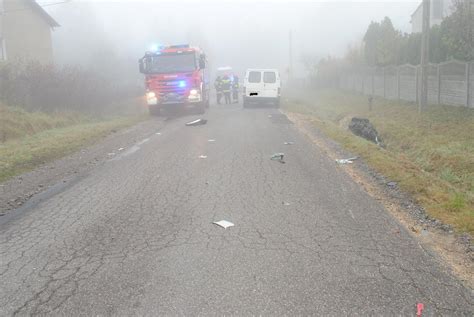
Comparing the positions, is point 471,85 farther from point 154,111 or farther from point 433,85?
point 154,111

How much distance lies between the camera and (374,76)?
104 feet

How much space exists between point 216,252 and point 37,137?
11.5m

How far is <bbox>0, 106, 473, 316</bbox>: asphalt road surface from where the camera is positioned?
3846 millimetres

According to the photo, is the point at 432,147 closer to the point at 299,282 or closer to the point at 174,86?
the point at 299,282

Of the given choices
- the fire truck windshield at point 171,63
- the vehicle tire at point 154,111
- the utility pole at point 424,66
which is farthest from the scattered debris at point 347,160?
the vehicle tire at point 154,111

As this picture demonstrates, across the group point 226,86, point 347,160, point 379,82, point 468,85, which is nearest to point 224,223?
point 347,160

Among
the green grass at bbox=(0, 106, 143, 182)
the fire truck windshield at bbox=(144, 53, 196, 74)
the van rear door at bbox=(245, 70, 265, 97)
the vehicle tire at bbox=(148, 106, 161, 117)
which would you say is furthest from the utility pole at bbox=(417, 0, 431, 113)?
the green grass at bbox=(0, 106, 143, 182)

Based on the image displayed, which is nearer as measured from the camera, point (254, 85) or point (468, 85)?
point (468, 85)

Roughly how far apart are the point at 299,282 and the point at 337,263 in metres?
0.58

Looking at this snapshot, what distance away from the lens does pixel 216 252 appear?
4895mm

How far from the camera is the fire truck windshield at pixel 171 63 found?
70.0ft

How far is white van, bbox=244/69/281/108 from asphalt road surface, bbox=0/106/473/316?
18002mm

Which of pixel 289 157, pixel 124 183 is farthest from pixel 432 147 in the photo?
pixel 124 183

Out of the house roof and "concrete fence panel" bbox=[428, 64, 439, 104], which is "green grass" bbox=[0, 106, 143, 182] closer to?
"concrete fence panel" bbox=[428, 64, 439, 104]
